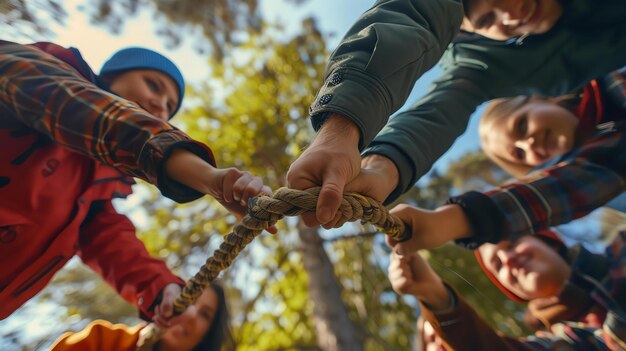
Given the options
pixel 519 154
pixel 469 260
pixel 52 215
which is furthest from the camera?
pixel 519 154

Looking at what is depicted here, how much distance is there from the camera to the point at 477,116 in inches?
43.8

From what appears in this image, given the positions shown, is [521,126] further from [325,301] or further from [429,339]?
[325,301]

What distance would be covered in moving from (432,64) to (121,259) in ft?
2.24

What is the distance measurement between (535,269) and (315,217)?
0.71 metres

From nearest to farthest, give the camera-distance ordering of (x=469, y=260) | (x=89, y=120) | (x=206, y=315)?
1. (x=89, y=120)
2. (x=206, y=315)
3. (x=469, y=260)

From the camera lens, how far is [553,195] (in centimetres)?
70

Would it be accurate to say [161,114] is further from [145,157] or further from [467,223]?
[467,223]

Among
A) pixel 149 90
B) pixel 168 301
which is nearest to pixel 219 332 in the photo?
pixel 168 301

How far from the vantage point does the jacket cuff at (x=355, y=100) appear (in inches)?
16.4

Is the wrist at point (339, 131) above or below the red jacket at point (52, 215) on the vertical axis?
above

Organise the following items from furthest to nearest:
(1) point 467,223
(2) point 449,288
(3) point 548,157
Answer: (3) point 548,157 → (2) point 449,288 → (1) point 467,223

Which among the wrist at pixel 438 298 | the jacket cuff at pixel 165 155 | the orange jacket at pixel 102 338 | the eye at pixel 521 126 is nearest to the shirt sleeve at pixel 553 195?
the wrist at pixel 438 298

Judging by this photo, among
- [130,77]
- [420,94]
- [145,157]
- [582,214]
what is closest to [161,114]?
[130,77]

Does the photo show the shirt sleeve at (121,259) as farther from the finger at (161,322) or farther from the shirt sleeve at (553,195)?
the shirt sleeve at (553,195)
